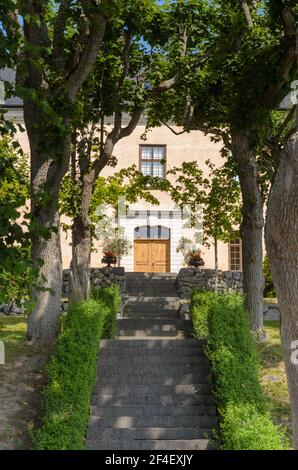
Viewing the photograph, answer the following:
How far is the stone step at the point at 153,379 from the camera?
10469 millimetres

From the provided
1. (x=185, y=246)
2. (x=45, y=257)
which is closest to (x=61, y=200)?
(x=45, y=257)

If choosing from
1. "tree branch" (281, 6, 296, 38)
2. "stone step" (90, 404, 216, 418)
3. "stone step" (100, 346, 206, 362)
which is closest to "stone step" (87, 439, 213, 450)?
"stone step" (90, 404, 216, 418)

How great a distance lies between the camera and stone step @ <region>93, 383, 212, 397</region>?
10.1 meters

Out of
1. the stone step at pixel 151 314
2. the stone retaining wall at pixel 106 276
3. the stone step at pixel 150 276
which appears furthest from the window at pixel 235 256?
the stone step at pixel 151 314

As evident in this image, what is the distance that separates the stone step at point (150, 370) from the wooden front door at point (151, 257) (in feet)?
57.4

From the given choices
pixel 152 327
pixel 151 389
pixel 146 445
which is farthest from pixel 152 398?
pixel 152 327

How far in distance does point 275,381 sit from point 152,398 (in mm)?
2937

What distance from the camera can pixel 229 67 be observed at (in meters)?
14.9

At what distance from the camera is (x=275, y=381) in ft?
37.8

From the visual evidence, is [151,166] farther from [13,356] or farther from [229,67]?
[13,356]

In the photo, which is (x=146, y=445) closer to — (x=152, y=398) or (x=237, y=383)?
(x=152, y=398)

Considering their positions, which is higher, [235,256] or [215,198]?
[215,198]

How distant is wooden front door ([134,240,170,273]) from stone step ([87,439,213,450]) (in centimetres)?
1958

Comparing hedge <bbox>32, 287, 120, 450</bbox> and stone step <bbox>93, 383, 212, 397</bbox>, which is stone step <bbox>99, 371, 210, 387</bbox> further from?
hedge <bbox>32, 287, 120, 450</bbox>
